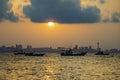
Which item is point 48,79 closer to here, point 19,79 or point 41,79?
point 41,79

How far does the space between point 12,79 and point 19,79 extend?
1300 millimetres

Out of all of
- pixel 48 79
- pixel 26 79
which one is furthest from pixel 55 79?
pixel 26 79

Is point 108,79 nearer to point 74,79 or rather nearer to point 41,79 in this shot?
point 74,79

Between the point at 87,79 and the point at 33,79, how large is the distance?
9.53 metres

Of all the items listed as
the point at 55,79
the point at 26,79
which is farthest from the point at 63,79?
the point at 26,79

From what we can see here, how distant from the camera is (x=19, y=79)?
65.2 metres

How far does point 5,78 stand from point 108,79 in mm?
18362

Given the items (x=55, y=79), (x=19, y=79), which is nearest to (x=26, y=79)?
(x=19, y=79)

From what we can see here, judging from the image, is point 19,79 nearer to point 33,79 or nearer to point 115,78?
point 33,79

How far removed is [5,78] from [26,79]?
14.7 ft

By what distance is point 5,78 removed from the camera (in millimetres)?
67125

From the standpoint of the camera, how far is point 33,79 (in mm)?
66125

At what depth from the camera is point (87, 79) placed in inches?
2569

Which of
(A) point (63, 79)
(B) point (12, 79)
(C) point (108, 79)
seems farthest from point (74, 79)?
(B) point (12, 79)
